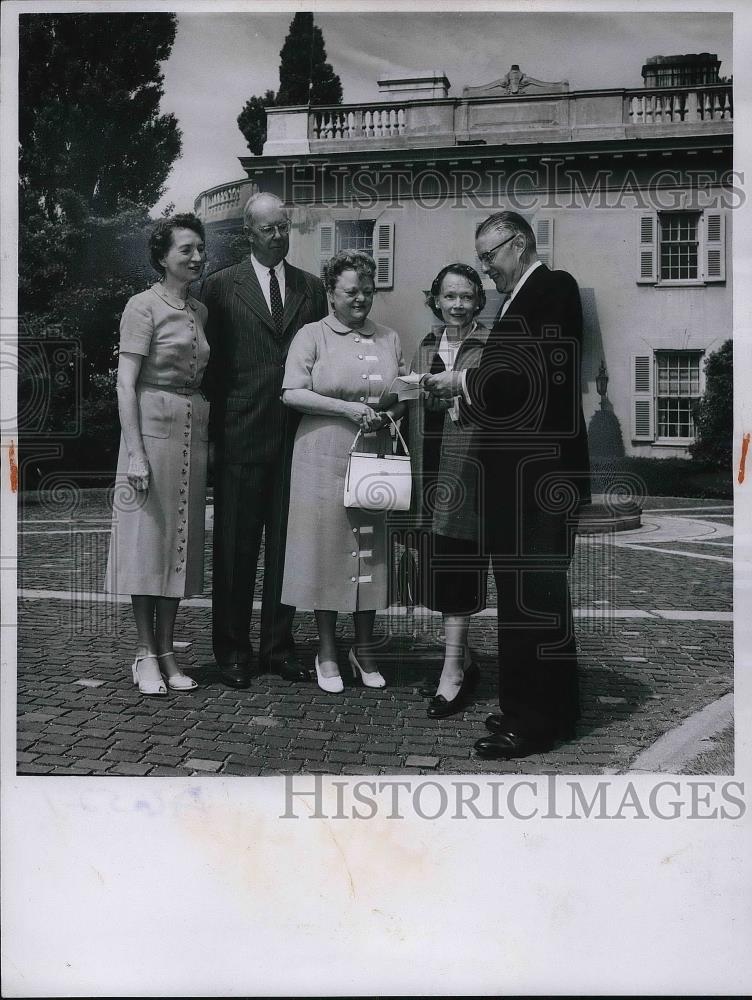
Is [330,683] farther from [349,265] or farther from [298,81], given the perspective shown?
[298,81]

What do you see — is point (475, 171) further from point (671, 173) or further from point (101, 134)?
point (101, 134)

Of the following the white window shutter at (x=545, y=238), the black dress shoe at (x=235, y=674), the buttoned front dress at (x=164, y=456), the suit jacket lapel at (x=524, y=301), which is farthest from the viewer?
the black dress shoe at (x=235, y=674)

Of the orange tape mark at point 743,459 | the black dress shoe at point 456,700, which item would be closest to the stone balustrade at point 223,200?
the black dress shoe at point 456,700

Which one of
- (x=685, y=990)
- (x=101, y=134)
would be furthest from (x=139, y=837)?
(x=101, y=134)

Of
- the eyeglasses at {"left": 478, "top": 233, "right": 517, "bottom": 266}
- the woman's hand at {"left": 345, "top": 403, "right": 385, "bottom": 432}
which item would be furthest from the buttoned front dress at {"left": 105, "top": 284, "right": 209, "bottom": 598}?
the eyeglasses at {"left": 478, "top": 233, "right": 517, "bottom": 266}

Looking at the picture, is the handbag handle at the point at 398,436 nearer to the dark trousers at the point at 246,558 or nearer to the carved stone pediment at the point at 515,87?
the dark trousers at the point at 246,558

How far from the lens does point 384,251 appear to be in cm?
396

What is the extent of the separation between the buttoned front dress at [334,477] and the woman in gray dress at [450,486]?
18 centimetres

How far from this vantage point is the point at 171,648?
4184 millimetres

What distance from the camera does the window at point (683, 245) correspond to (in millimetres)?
3979

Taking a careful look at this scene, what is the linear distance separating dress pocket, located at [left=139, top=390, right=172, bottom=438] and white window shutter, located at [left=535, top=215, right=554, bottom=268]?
1831 mm

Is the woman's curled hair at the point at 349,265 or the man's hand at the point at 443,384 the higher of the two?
the woman's curled hair at the point at 349,265

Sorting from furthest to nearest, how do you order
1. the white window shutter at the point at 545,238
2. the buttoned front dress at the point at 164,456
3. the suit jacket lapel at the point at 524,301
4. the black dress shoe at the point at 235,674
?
the black dress shoe at the point at 235,674 → the buttoned front dress at the point at 164,456 → the white window shutter at the point at 545,238 → the suit jacket lapel at the point at 524,301

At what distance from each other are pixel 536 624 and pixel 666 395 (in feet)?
3.94
